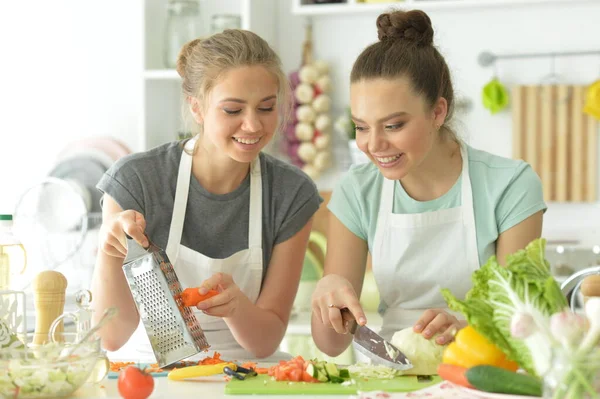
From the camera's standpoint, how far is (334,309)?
1538 mm

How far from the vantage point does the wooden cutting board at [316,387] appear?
1365mm

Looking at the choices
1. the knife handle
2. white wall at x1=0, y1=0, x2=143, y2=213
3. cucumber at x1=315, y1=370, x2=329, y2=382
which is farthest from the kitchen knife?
white wall at x1=0, y1=0, x2=143, y2=213

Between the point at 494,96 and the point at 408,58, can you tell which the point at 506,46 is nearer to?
the point at 494,96

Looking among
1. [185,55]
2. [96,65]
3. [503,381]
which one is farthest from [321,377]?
[96,65]

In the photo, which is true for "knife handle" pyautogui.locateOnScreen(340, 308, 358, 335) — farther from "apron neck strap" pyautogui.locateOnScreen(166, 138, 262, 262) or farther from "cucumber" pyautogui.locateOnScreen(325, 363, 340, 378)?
"apron neck strap" pyautogui.locateOnScreen(166, 138, 262, 262)

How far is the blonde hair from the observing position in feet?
6.12

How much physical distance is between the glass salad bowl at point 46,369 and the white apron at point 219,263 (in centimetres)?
57

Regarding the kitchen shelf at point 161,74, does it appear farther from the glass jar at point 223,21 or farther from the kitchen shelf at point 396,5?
the kitchen shelf at point 396,5

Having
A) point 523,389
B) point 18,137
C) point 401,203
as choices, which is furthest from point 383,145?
point 18,137

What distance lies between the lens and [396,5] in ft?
10.1

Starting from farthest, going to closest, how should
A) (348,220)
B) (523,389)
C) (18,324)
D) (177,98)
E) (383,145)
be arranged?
1. (177,98)
2. (348,220)
3. (383,145)
4. (18,324)
5. (523,389)

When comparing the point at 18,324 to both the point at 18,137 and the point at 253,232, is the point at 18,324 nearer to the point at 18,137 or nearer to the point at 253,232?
the point at 253,232

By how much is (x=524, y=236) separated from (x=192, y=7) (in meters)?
1.87

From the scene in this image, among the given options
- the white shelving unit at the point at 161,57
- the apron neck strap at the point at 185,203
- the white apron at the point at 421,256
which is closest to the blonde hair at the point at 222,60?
the apron neck strap at the point at 185,203
